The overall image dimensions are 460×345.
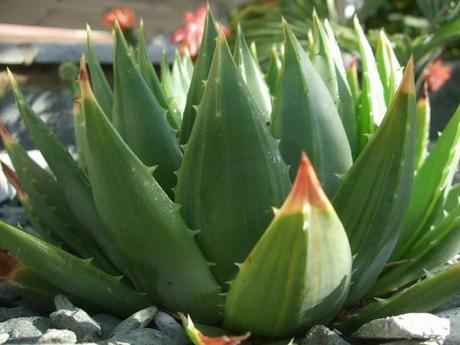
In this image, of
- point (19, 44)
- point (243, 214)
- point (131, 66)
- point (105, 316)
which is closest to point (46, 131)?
point (131, 66)

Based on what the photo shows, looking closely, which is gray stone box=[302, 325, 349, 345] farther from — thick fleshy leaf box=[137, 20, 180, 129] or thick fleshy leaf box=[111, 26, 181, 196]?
thick fleshy leaf box=[137, 20, 180, 129]

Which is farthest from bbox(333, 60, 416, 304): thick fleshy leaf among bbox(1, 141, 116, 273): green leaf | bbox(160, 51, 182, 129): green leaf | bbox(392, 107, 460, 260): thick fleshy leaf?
bbox(1, 141, 116, 273): green leaf

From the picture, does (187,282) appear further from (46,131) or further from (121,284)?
(46,131)

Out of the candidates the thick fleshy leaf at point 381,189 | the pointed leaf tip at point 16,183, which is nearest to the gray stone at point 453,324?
the thick fleshy leaf at point 381,189

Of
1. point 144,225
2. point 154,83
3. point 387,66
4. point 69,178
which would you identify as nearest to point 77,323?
point 144,225

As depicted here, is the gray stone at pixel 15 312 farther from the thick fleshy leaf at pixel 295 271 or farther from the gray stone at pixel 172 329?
the thick fleshy leaf at pixel 295 271
